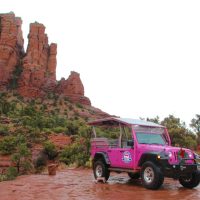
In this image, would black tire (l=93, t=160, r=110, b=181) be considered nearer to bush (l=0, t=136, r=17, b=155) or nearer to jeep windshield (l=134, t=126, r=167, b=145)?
jeep windshield (l=134, t=126, r=167, b=145)

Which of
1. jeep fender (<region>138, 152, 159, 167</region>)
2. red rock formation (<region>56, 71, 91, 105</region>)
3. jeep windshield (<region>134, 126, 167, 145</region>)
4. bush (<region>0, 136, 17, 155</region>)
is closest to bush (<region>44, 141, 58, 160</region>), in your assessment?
bush (<region>0, 136, 17, 155</region>)

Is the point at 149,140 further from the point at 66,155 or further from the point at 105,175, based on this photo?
the point at 66,155

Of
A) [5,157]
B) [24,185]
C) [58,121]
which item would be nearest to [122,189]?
[24,185]

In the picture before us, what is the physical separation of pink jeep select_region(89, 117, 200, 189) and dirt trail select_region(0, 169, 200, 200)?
444 millimetres

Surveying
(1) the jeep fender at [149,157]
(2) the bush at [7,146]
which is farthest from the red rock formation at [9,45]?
(1) the jeep fender at [149,157]

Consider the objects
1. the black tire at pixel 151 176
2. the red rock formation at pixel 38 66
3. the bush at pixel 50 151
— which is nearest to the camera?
the black tire at pixel 151 176

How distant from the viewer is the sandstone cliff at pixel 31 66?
9212 centimetres

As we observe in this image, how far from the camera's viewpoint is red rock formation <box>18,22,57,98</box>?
298 feet

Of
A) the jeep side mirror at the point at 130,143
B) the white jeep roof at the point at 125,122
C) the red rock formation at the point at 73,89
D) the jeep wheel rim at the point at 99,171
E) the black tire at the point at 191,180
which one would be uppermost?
the red rock formation at the point at 73,89

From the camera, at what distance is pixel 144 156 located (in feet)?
40.9

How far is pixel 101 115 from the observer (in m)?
92.8

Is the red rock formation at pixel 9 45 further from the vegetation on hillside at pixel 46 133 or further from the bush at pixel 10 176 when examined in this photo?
the bush at pixel 10 176

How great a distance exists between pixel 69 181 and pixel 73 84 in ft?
280

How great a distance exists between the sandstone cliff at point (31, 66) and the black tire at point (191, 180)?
78.3m
